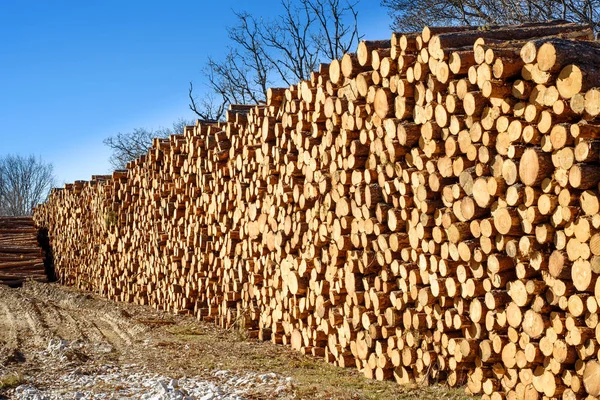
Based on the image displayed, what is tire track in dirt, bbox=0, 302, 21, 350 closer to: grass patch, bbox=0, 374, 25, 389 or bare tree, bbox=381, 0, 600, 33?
grass patch, bbox=0, 374, 25, 389

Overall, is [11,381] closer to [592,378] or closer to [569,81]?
[592,378]

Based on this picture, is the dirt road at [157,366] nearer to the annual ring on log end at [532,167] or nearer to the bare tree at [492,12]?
the annual ring on log end at [532,167]

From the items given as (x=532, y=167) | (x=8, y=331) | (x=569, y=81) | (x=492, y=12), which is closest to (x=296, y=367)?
(x=532, y=167)

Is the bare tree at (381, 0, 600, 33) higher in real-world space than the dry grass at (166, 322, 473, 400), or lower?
higher

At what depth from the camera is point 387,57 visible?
6301mm

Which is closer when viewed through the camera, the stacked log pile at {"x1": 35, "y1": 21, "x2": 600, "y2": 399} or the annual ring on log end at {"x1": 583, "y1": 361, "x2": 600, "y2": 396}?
the annual ring on log end at {"x1": 583, "y1": 361, "x2": 600, "y2": 396}

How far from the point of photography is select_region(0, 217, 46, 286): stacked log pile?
20656mm

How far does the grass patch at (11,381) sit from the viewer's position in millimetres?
6590

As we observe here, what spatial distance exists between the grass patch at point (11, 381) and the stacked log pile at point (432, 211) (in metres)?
2.76

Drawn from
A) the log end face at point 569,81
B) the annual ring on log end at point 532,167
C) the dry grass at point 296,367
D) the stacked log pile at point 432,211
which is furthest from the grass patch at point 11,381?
the log end face at point 569,81

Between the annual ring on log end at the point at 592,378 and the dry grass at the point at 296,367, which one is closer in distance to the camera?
the annual ring on log end at the point at 592,378

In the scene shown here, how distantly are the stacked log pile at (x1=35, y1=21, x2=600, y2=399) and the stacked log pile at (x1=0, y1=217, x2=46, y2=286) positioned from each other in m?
12.7

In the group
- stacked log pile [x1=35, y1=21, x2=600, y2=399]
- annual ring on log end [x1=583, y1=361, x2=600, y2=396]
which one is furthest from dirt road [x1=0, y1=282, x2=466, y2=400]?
annual ring on log end [x1=583, y1=361, x2=600, y2=396]

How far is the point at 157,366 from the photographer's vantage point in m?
7.36
